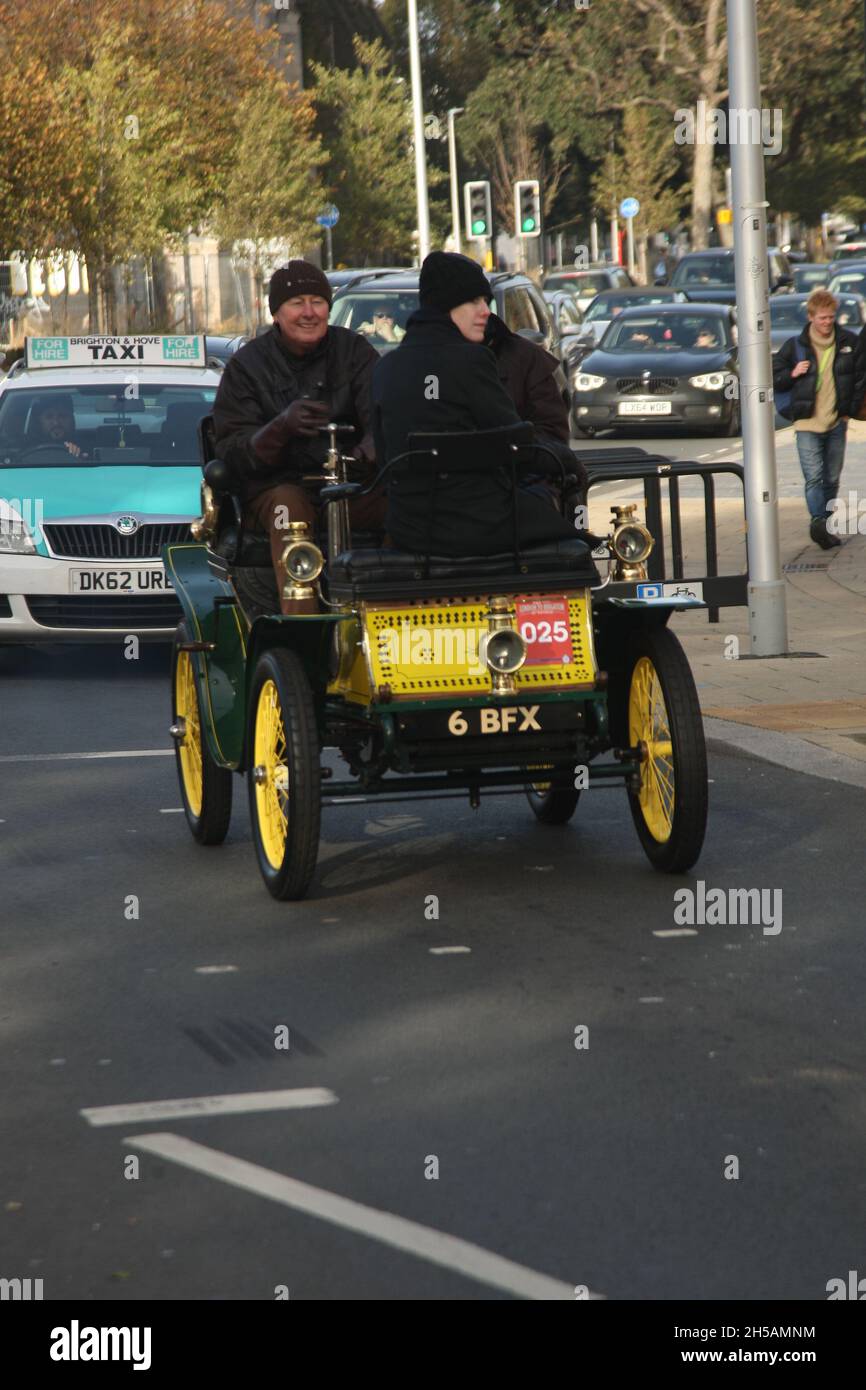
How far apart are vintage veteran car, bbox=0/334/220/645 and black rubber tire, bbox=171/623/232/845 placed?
404 cm

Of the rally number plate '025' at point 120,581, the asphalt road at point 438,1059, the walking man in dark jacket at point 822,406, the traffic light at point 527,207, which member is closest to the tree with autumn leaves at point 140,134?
the traffic light at point 527,207

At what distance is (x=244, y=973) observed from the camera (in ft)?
20.5

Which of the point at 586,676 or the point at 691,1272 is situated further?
the point at 586,676

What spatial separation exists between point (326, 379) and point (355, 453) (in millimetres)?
277

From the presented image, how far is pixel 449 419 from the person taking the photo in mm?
6953

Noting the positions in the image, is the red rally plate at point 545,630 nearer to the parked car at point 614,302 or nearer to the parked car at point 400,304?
the parked car at point 400,304

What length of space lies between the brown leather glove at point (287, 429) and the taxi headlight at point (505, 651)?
3.49 ft

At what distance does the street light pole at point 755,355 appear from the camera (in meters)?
11.9

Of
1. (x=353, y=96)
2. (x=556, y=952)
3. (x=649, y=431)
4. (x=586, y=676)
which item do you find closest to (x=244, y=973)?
(x=556, y=952)

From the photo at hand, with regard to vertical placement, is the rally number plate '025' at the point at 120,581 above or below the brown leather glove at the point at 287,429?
below

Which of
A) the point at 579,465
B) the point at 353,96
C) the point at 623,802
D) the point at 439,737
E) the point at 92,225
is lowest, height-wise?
the point at 623,802

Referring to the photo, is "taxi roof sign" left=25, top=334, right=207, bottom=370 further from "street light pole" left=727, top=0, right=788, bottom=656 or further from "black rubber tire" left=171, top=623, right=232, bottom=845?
"black rubber tire" left=171, top=623, right=232, bottom=845

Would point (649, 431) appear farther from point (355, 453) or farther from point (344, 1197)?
point (344, 1197)

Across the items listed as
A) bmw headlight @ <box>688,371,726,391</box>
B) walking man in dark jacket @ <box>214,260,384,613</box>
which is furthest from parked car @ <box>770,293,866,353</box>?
walking man in dark jacket @ <box>214,260,384,613</box>
